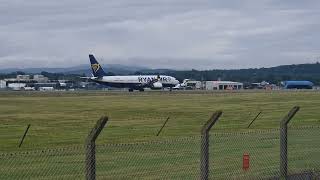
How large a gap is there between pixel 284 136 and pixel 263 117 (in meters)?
27.2

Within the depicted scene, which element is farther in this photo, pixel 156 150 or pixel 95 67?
pixel 95 67

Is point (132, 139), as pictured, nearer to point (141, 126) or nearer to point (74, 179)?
point (141, 126)

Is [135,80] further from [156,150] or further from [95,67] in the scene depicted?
[156,150]

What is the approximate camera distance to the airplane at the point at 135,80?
120000 millimetres

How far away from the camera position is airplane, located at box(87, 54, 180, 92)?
12000 cm

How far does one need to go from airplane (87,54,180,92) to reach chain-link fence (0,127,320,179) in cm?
9611

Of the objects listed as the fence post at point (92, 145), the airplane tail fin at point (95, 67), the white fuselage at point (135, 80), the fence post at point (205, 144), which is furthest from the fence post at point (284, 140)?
the airplane tail fin at point (95, 67)

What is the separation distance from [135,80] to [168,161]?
339ft

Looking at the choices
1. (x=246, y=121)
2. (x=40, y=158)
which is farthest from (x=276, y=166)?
(x=246, y=121)

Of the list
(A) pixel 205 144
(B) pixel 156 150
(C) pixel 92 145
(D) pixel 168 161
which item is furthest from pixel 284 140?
(B) pixel 156 150

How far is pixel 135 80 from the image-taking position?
400 feet

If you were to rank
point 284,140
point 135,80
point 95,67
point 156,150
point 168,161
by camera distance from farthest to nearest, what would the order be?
1. point 95,67
2. point 135,80
3. point 156,150
4. point 168,161
5. point 284,140

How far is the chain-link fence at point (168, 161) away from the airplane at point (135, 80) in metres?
96.1

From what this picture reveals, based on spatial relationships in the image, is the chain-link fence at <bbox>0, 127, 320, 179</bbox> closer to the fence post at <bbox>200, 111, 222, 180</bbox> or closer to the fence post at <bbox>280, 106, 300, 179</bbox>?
the fence post at <bbox>280, 106, 300, 179</bbox>
